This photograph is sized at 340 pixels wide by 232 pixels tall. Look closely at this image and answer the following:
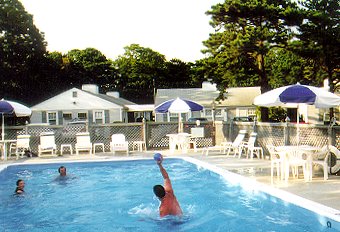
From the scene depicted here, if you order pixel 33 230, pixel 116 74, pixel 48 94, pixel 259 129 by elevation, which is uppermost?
pixel 116 74

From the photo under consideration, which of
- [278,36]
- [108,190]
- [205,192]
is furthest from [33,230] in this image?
[278,36]

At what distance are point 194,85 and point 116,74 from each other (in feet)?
48.7

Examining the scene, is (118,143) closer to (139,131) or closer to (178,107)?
(139,131)

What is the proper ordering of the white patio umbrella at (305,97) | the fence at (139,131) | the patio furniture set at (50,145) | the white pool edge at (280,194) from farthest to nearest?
the fence at (139,131)
the patio furniture set at (50,145)
the white patio umbrella at (305,97)
the white pool edge at (280,194)

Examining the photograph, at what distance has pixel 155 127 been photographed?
18734 millimetres

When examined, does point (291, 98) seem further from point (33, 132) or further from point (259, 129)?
point (33, 132)

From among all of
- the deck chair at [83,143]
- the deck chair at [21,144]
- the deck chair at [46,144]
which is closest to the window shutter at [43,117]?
the deck chair at [21,144]

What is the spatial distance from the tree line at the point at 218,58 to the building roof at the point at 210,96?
3193 mm

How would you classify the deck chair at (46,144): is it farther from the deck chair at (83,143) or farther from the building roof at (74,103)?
the building roof at (74,103)

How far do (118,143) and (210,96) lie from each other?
77.1 feet

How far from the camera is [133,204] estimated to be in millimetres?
9828

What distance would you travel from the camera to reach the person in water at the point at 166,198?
6695 mm

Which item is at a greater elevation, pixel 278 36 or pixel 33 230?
pixel 278 36

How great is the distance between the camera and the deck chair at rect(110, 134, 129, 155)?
16.6 m
